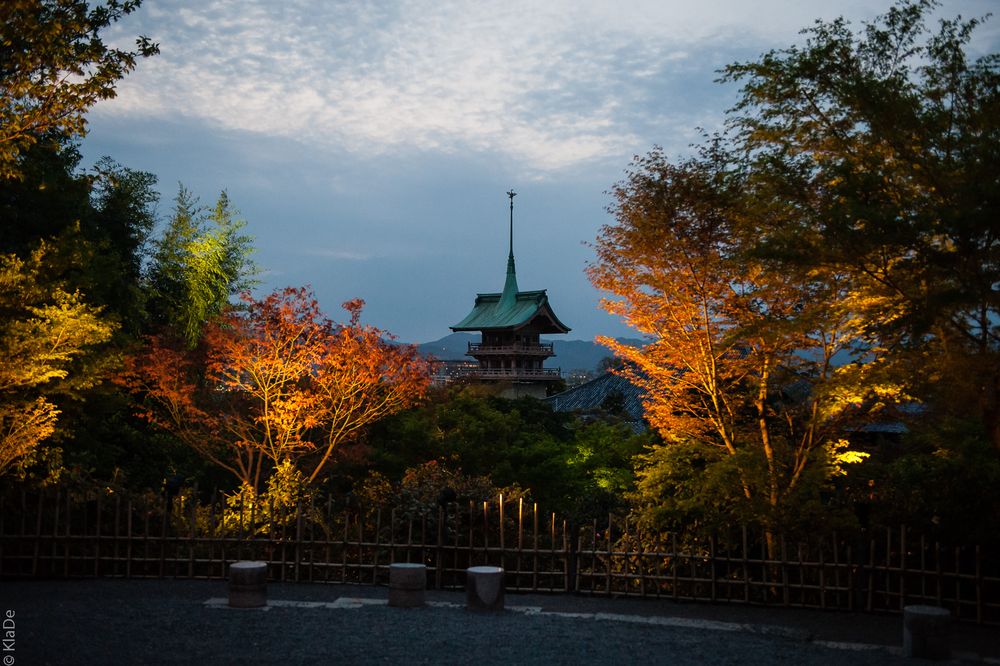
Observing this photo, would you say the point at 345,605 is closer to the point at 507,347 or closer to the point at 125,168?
the point at 125,168

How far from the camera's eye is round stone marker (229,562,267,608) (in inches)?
341

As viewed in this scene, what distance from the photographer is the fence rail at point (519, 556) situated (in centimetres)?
902

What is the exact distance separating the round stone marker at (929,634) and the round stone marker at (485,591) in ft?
13.7

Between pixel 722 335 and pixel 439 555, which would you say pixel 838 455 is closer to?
pixel 722 335

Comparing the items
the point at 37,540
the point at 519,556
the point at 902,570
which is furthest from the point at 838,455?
the point at 37,540

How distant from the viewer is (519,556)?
9.86 m

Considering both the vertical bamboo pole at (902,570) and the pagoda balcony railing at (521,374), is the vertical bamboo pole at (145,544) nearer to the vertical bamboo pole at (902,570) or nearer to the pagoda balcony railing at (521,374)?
the vertical bamboo pole at (902,570)

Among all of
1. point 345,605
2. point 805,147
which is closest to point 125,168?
point 345,605

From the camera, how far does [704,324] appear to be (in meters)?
10.8

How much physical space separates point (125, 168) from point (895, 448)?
72.1 ft

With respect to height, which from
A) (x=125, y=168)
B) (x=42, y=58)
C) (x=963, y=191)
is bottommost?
(x=963, y=191)

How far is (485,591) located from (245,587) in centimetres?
272

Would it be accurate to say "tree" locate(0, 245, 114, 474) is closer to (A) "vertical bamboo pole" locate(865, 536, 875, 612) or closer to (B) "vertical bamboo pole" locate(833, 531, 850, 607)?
(B) "vertical bamboo pole" locate(833, 531, 850, 607)

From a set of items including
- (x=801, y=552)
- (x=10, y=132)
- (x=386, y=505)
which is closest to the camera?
(x=10, y=132)
